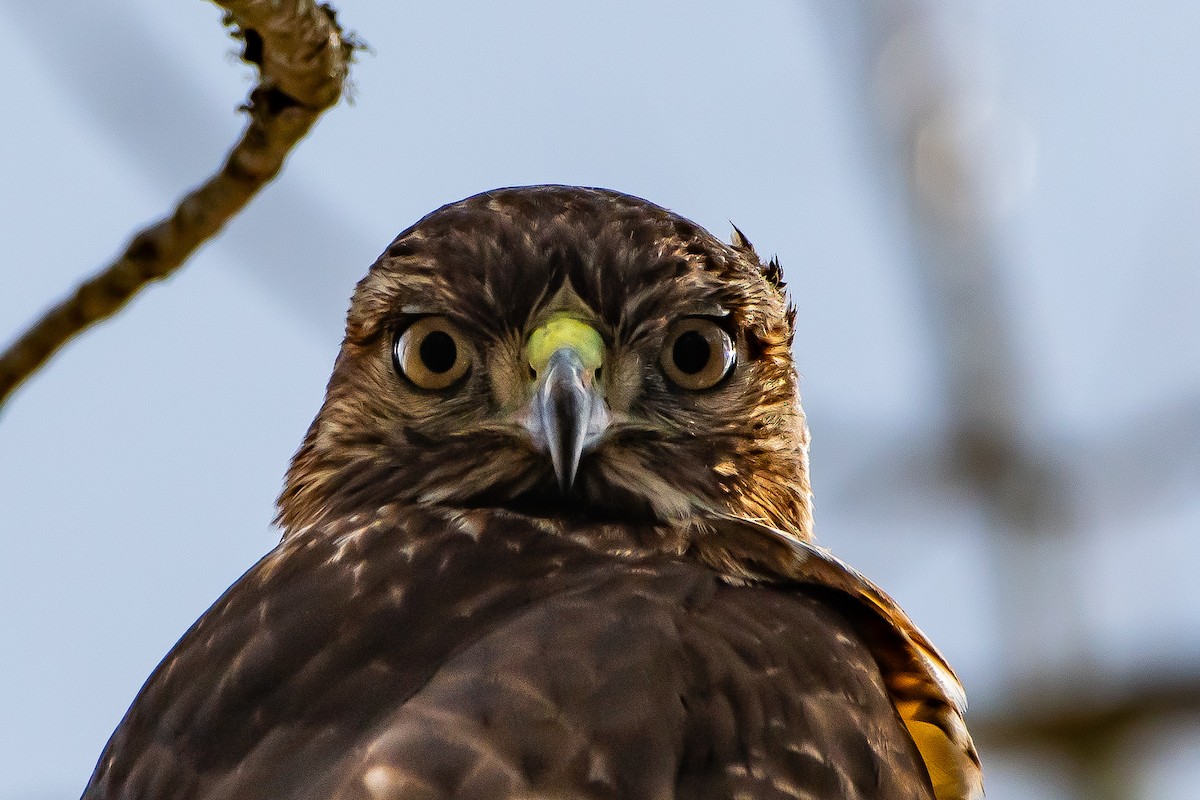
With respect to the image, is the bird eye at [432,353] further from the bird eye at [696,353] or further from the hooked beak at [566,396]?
the bird eye at [696,353]

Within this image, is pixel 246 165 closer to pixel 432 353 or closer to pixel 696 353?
pixel 432 353

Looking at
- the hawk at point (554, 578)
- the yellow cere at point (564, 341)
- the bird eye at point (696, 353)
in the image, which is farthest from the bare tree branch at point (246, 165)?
the bird eye at point (696, 353)

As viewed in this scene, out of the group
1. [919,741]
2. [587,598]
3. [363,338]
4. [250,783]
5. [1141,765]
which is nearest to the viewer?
[250,783]

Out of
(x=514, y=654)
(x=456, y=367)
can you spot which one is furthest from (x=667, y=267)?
(x=514, y=654)

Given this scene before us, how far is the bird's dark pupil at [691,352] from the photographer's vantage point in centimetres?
462

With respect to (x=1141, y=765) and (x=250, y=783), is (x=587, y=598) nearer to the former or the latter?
(x=250, y=783)

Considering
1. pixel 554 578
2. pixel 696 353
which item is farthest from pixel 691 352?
pixel 554 578

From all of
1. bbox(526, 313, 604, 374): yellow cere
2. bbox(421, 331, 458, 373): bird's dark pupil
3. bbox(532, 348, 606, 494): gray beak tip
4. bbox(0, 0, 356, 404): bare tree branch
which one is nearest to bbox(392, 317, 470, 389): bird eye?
bbox(421, 331, 458, 373): bird's dark pupil

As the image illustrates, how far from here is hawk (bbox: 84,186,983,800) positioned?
3346 millimetres

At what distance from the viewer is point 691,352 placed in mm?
4660

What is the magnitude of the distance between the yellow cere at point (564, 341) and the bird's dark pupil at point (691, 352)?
0.76 ft

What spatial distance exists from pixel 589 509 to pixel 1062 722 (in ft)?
6.20

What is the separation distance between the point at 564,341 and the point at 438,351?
421 millimetres

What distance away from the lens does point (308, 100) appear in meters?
3.76
